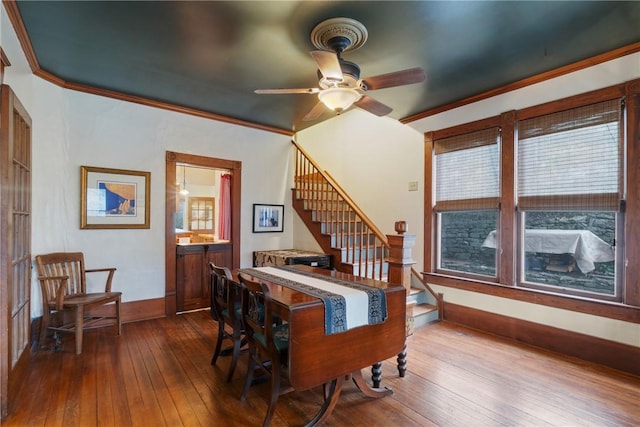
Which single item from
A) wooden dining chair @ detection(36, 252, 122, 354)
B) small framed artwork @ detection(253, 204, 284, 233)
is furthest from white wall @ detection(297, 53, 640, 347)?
wooden dining chair @ detection(36, 252, 122, 354)

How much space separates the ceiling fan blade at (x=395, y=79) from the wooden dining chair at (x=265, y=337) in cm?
163

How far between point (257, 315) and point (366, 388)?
3.01 feet

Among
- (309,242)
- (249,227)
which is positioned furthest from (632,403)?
(249,227)

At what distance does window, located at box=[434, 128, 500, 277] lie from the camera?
12.0ft

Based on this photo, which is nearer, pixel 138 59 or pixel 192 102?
pixel 138 59

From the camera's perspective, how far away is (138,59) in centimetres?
289

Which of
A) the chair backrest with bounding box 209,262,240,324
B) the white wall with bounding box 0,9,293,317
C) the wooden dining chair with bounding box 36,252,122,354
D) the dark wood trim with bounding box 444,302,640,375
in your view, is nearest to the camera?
the chair backrest with bounding box 209,262,240,324

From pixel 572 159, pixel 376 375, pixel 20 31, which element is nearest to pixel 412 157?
pixel 572 159

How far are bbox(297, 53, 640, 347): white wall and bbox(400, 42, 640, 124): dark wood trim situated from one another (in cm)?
4

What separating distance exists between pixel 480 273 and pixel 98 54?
4504 mm

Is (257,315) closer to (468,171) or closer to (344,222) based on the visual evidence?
(344,222)

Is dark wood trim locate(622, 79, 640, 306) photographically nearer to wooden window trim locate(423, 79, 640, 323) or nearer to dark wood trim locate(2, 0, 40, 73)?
wooden window trim locate(423, 79, 640, 323)

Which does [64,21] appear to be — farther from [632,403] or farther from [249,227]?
[632,403]

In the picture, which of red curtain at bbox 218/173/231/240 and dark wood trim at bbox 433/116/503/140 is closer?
dark wood trim at bbox 433/116/503/140
